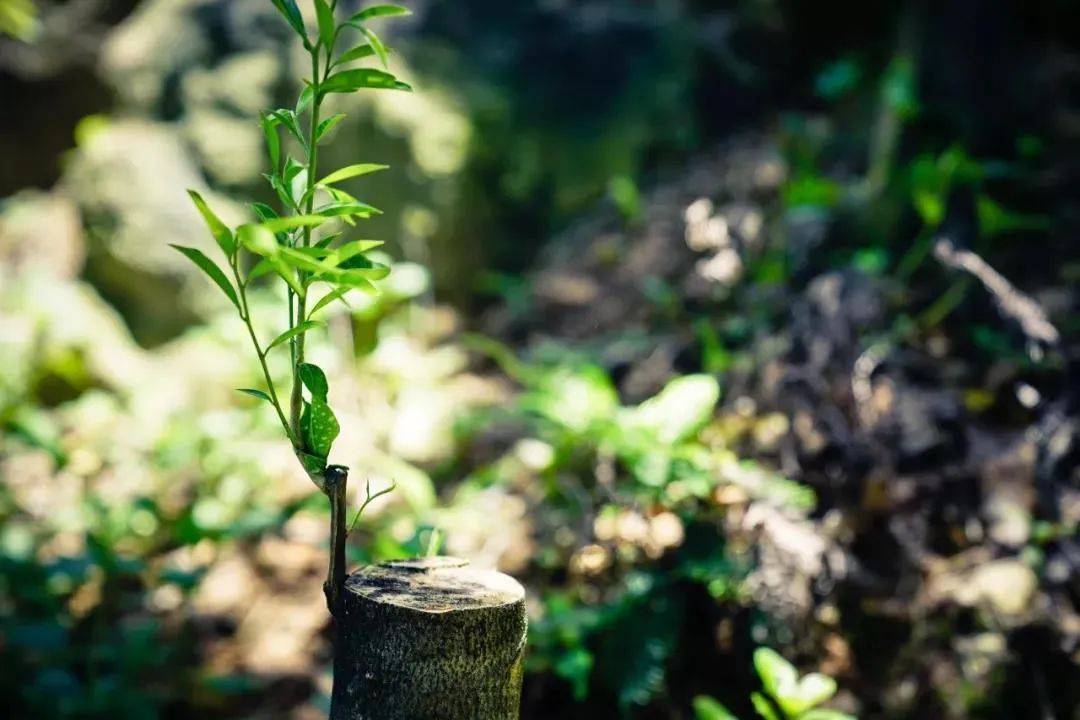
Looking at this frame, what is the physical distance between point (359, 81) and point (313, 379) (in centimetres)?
45

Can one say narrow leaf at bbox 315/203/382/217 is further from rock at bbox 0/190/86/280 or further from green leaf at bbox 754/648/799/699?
rock at bbox 0/190/86/280

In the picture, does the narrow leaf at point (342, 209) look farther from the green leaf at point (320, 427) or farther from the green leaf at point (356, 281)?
the green leaf at point (320, 427)

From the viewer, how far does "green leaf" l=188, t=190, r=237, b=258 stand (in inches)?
35.4

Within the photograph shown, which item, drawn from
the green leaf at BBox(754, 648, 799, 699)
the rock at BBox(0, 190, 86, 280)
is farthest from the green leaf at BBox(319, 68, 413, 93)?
the rock at BBox(0, 190, 86, 280)

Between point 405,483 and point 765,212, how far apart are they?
8.00ft

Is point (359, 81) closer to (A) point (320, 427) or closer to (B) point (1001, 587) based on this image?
(A) point (320, 427)

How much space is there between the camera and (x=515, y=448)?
3.31m

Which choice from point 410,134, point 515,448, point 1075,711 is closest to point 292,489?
point 515,448

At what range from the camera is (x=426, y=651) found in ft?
3.51

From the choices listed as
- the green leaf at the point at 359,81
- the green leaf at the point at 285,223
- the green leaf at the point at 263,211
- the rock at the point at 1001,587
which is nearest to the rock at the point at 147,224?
the green leaf at the point at 263,211

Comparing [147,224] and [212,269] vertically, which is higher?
[147,224]

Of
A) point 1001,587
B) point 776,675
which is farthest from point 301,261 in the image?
point 1001,587

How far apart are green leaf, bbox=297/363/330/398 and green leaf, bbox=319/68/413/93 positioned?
0.41 metres

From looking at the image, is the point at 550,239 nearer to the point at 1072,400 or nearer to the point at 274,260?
the point at 1072,400
